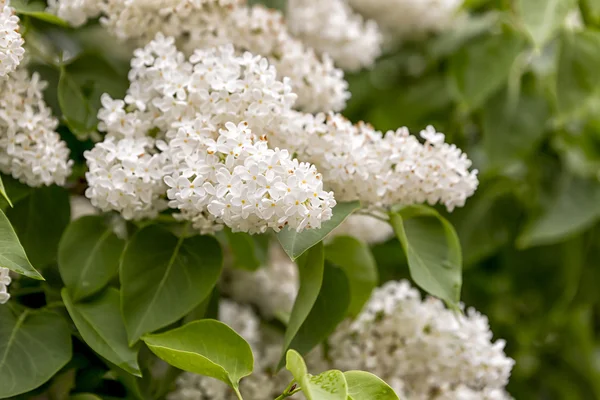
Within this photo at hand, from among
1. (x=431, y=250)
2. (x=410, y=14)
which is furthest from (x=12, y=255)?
(x=410, y=14)

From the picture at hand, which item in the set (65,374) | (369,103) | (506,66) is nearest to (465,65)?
(506,66)

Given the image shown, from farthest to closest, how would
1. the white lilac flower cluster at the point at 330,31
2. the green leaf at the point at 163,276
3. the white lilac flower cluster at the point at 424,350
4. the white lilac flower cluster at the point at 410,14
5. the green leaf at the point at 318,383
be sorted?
1. the white lilac flower cluster at the point at 410,14
2. the white lilac flower cluster at the point at 330,31
3. the white lilac flower cluster at the point at 424,350
4. the green leaf at the point at 163,276
5. the green leaf at the point at 318,383

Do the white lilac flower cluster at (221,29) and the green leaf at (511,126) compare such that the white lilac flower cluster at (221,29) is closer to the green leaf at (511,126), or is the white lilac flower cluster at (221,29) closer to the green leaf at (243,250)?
the green leaf at (243,250)

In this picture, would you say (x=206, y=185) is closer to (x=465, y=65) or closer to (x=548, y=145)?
(x=465, y=65)

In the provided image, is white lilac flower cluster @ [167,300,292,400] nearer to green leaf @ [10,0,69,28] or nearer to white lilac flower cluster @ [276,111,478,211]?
white lilac flower cluster @ [276,111,478,211]

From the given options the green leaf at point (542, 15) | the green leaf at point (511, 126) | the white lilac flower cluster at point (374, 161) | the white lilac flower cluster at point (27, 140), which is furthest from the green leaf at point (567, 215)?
the white lilac flower cluster at point (27, 140)

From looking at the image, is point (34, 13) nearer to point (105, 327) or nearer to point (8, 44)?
point (8, 44)
